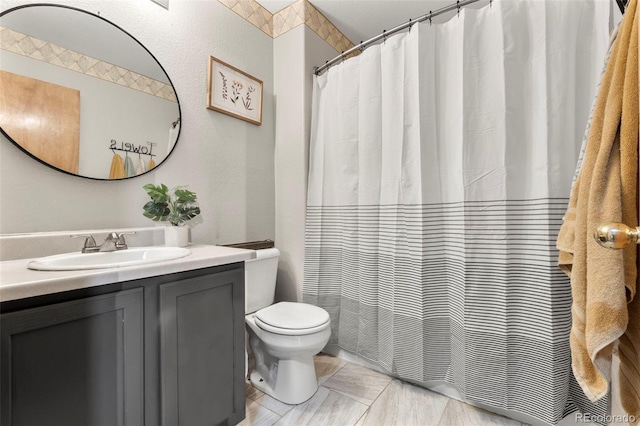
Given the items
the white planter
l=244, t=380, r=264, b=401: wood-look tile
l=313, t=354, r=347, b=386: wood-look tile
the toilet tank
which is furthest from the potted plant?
l=313, t=354, r=347, b=386: wood-look tile

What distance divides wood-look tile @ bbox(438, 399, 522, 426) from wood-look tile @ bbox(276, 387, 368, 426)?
0.40 meters

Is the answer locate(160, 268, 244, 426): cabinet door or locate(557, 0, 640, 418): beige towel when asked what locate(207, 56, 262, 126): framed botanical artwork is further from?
locate(557, 0, 640, 418): beige towel

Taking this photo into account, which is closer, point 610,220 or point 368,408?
point 610,220

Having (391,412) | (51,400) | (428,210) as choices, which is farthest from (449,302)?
(51,400)

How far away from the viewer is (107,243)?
3.69 ft

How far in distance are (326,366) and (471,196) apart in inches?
53.4

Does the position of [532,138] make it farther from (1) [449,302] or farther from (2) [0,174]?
(2) [0,174]

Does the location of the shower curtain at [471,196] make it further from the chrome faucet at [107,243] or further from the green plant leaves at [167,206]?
the chrome faucet at [107,243]

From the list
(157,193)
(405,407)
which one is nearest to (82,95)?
(157,193)

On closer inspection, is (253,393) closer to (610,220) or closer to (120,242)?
(120,242)

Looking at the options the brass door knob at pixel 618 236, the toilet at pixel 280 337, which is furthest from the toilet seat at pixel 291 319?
the brass door knob at pixel 618 236

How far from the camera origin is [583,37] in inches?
43.3

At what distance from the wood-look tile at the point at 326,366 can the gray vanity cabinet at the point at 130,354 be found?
0.60 meters

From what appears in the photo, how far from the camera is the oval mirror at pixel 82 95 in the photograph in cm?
105
